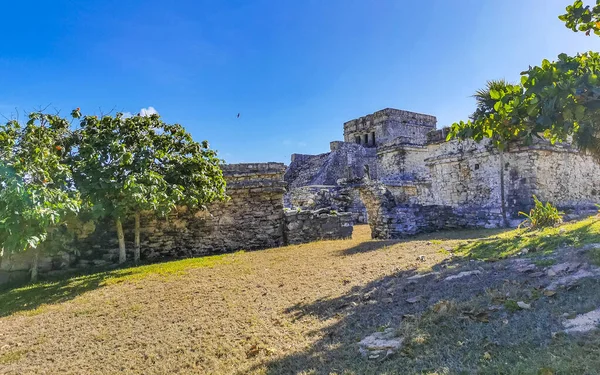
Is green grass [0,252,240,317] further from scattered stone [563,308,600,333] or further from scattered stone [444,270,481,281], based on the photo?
scattered stone [563,308,600,333]

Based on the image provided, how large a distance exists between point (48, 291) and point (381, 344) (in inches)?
290

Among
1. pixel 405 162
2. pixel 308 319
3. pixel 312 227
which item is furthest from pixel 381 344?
pixel 405 162

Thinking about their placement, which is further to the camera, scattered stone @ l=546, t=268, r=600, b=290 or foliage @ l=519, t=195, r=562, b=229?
foliage @ l=519, t=195, r=562, b=229

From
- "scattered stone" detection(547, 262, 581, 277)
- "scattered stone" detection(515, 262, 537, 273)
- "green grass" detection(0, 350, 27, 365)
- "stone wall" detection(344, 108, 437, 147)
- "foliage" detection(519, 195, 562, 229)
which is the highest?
"stone wall" detection(344, 108, 437, 147)

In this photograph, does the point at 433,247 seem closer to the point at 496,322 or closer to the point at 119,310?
the point at 496,322

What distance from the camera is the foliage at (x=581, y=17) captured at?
4.48 meters

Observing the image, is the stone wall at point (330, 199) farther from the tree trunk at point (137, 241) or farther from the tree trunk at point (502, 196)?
the tree trunk at point (137, 241)

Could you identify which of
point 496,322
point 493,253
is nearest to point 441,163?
point 493,253

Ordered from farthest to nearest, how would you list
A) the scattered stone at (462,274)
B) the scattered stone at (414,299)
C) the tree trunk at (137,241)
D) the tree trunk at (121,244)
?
the tree trunk at (137,241), the tree trunk at (121,244), the scattered stone at (462,274), the scattered stone at (414,299)

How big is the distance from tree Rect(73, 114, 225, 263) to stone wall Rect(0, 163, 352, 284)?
76 centimetres

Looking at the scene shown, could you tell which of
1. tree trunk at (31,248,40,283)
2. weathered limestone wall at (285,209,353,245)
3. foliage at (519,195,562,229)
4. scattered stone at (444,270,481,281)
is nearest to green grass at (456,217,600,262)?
scattered stone at (444,270,481,281)

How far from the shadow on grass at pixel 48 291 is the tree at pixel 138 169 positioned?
1480 mm

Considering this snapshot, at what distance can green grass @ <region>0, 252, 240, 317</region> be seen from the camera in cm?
680

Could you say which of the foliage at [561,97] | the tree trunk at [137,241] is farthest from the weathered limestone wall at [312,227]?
the foliage at [561,97]
